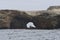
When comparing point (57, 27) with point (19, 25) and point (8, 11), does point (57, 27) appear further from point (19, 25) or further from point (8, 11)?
point (8, 11)

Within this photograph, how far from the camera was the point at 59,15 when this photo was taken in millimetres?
79062

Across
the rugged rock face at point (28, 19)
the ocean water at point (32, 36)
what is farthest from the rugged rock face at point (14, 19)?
the ocean water at point (32, 36)

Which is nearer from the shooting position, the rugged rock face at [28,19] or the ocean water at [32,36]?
the ocean water at [32,36]

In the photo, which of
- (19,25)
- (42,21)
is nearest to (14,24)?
(19,25)

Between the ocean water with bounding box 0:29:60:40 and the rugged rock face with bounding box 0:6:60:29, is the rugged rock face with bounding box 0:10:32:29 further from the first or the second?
the ocean water with bounding box 0:29:60:40

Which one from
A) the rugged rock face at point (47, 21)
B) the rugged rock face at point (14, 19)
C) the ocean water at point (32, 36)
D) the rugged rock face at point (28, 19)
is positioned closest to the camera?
the ocean water at point (32, 36)

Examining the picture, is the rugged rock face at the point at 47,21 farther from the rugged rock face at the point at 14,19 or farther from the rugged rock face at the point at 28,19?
the rugged rock face at the point at 14,19

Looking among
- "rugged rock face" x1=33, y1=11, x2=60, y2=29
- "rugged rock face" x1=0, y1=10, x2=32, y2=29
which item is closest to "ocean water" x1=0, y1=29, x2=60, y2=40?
"rugged rock face" x1=33, y1=11, x2=60, y2=29

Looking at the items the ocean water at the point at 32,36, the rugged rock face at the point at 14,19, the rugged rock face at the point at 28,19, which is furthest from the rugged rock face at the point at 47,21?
the ocean water at the point at 32,36

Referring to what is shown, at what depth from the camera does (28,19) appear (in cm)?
8369

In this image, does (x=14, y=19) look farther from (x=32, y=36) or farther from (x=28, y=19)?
(x=32, y=36)

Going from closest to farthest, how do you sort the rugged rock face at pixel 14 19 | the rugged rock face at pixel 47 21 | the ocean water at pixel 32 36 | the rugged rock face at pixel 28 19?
the ocean water at pixel 32 36, the rugged rock face at pixel 47 21, the rugged rock face at pixel 28 19, the rugged rock face at pixel 14 19

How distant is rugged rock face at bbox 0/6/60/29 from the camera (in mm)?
78562

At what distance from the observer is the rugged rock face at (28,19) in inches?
3093
